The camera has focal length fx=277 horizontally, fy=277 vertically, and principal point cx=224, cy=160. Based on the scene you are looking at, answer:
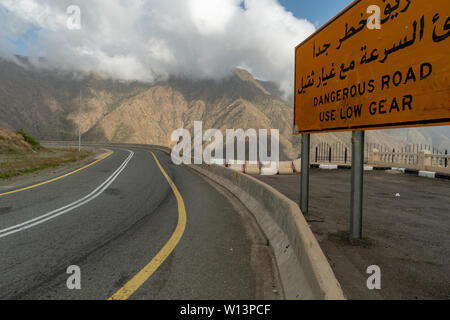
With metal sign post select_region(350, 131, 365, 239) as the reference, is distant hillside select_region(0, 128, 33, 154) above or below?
above

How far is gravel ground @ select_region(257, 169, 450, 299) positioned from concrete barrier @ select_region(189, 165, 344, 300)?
0.65 meters

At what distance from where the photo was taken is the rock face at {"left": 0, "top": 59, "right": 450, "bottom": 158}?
114 m

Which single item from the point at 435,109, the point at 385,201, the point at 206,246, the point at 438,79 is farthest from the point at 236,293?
the point at 385,201

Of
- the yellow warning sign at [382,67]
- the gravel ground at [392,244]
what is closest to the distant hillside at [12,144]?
the gravel ground at [392,244]

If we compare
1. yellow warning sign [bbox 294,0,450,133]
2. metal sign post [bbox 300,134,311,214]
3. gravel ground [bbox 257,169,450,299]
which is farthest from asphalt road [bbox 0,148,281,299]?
yellow warning sign [bbox 294,0,450,133]

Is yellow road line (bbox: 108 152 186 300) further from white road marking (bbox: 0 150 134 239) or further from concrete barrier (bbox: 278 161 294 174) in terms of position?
concrete barrier (bbox: 278 161 294 174)

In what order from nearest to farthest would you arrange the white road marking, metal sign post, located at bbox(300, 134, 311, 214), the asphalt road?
1. the asphalt road
2. the white road marking
3. metal sign post, located at bbox(300, 134, 311, 214)

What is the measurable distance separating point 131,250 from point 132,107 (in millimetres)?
131651

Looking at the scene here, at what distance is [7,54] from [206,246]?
170 meters

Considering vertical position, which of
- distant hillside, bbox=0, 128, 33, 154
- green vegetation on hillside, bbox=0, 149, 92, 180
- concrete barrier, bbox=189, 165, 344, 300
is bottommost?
concrete barrier, bbox=189, 165, 344, 300

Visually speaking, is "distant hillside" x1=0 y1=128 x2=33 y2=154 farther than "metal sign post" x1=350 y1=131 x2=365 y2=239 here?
Yes
